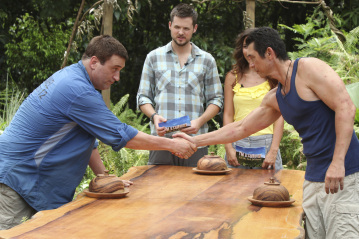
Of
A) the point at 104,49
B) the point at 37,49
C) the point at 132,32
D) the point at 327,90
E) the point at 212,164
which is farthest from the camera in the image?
the point at 132,32

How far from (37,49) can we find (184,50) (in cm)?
521

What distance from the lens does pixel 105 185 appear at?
3088 mm

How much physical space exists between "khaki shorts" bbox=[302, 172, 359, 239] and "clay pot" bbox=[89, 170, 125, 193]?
1.13 metres

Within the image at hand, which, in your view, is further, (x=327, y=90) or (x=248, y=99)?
(x=248, y=99)

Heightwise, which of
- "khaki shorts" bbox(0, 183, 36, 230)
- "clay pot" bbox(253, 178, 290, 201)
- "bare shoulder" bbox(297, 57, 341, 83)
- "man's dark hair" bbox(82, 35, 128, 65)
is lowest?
"khaki shorts" bbox(0, 183, 36, 230)

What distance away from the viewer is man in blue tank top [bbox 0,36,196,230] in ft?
10.3

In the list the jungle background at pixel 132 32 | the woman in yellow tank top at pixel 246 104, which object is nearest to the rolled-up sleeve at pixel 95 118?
the woman in yellow tank top at pixel 246 104

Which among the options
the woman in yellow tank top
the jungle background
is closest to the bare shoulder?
the woman in yellow tank top

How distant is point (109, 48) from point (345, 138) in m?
1.65

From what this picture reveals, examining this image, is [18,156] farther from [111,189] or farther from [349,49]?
[349,49]

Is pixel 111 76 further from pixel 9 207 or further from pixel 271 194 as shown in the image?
pixel 271 194

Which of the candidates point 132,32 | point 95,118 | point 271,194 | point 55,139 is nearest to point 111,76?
point 95,118

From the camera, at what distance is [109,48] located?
11.3ft

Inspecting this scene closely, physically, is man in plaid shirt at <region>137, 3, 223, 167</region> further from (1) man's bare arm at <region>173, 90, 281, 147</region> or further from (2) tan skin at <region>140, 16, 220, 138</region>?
(1) man's bare arm at <region>173, 90, 281, 147</region>
